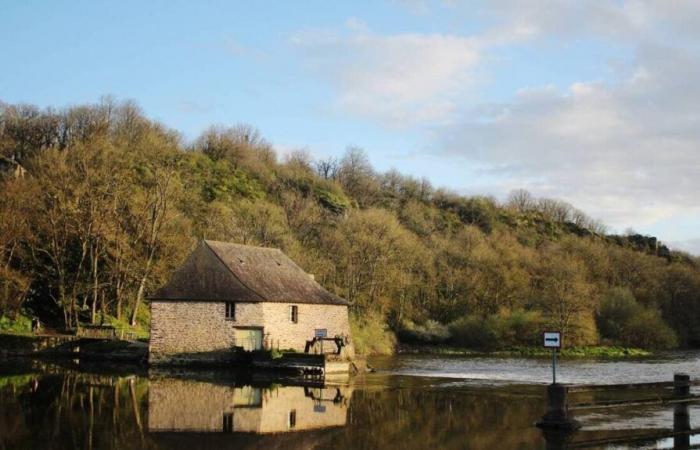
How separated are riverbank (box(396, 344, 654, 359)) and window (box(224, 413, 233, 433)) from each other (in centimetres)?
3892

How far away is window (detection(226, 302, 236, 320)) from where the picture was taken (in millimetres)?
36750

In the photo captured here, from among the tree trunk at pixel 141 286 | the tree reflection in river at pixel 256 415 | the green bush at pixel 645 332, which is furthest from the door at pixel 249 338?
the green bush at pixel 645 332

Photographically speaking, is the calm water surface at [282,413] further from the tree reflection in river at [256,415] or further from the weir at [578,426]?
the weir at [578,426]

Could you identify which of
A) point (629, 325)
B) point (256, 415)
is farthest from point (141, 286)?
point (629, 325)

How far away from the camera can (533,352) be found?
192 ft

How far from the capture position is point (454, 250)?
76438 millimetres

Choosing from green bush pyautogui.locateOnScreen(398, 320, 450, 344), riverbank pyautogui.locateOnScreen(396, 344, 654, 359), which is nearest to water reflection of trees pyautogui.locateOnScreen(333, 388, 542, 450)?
riverbank pyautogui.locateOnScreen(396, 344, 654, 359)

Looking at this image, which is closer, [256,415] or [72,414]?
[72,414]

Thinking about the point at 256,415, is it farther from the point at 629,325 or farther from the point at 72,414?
the point at 629,325

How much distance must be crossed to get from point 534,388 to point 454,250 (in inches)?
1932

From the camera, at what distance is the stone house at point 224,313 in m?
36.6

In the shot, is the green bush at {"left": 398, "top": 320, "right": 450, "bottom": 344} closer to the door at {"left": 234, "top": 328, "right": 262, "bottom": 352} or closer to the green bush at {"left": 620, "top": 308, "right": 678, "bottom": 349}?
the green bush at {"left": 620, "top": 308, "right": 678, "bottom": 349}

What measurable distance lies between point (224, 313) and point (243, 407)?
654 inches

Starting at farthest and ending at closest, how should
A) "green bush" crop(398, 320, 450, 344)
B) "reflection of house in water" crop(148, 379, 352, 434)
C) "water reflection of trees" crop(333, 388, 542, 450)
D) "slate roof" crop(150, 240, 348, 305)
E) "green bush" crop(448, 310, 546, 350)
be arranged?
"green bush" crop(398, 320, 450, 344) → "green bush" crop(448, 310, 546, 350) → "slate roof" crop(150, 240, 348, 305) → "reflection of house in water" crop(148, 379, 352, 434) → "water reflection of trees" crop(333, 388, 542, 450)
